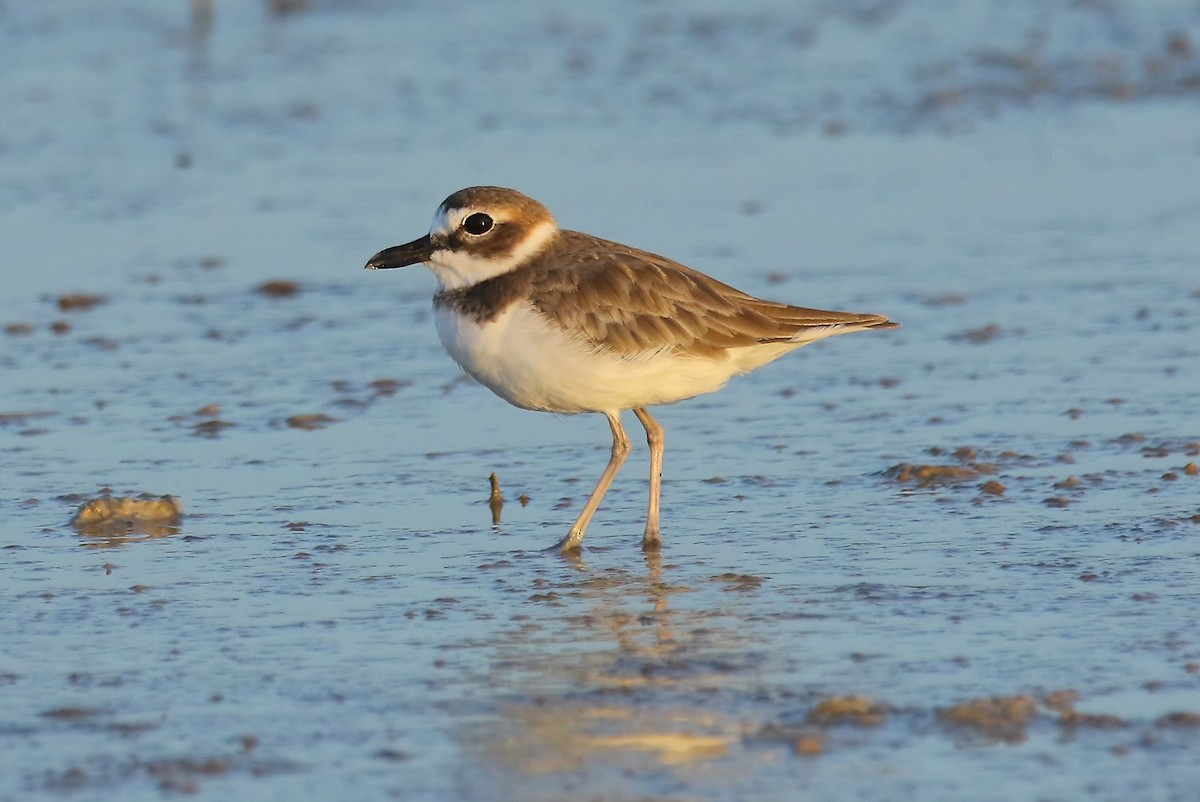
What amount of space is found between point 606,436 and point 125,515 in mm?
2088

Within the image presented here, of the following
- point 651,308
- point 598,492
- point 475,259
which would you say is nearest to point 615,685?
point 598,492

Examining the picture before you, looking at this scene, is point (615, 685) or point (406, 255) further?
point (406, 255)

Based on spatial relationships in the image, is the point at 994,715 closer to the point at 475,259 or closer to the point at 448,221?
the point at 475,259

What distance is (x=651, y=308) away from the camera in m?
6.72

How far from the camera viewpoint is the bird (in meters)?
6.55

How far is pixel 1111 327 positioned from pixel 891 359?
104 cm

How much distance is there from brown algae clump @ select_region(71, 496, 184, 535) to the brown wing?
4.87 feet

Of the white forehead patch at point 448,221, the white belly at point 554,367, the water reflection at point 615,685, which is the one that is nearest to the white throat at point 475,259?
the white forehead patch at point 448,221

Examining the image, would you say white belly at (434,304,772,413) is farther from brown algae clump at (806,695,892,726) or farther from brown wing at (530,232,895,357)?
brown algae clump at (806,695,892,726)

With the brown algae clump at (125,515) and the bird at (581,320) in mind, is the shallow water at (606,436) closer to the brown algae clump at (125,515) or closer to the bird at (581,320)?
the brown algae clump at (125,515)

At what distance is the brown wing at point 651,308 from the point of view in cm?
661

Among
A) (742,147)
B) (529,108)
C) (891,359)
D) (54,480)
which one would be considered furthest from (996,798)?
(529,108)

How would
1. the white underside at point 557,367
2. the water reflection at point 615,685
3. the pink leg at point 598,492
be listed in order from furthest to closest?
the pink leg at point 598,492, the white underside at point 557,367, the water reflection at point 615,685

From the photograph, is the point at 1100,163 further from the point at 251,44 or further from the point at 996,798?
the point at 996,798
